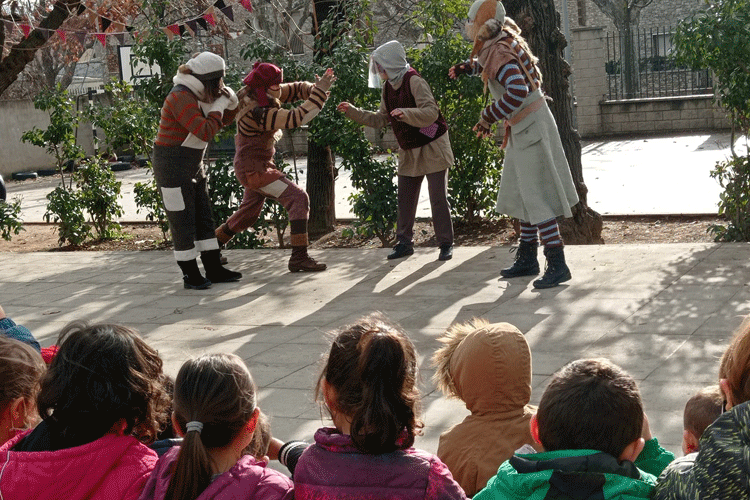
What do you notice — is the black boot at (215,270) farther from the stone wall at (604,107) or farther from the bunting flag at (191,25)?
the stone wall at (604,107)

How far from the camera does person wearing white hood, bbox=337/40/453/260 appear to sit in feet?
26.7

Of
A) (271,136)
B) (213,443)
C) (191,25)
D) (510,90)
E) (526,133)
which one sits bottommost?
(213,443)

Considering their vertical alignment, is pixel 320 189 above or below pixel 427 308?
above

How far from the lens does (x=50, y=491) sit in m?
2.67

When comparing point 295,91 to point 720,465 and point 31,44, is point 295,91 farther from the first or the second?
point 720,465

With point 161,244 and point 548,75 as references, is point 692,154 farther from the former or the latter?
point 161,244

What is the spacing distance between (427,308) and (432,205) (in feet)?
5.81

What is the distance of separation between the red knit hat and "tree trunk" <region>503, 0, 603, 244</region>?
2606 millimetres

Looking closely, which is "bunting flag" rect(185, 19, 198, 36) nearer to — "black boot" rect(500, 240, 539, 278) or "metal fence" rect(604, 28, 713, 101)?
"black boot" rect(500, 240, 539, 278)

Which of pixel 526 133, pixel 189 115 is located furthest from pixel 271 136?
pixel 526 133

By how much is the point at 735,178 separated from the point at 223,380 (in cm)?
713

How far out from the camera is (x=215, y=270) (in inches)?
326

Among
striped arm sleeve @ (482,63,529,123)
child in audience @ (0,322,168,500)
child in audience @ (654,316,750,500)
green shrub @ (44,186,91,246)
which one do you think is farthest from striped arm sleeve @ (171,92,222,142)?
Answer: child in audience @ (654,316,750,500)

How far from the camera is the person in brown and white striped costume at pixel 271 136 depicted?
7945 mm
